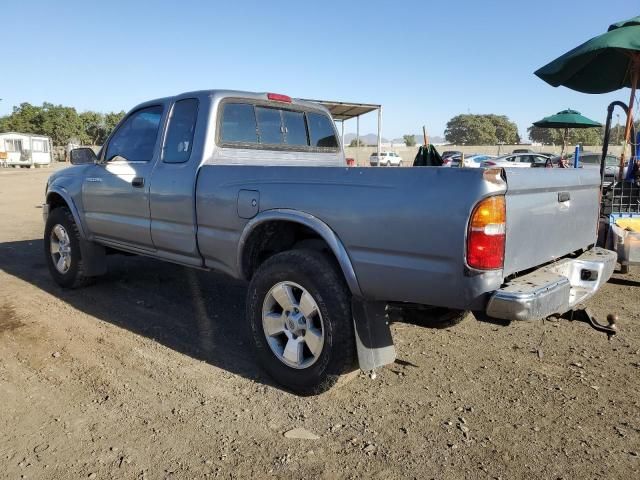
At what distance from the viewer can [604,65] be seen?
7.14 metres

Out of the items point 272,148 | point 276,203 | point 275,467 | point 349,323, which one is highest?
point 272,148

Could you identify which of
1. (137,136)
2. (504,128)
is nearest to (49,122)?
(137,136)

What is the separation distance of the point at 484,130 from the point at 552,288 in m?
104

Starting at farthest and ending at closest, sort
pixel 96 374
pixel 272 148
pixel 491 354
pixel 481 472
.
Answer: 1. pixel 272 148
2. pixel 491 354
3. pixel 96 374
4. pixel 481 472

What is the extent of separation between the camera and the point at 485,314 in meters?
2.56

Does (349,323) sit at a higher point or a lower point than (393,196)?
lower

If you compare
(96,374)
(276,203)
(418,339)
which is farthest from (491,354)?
(96,374)

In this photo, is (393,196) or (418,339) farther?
(418,339)

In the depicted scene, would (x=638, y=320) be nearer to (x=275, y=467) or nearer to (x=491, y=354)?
(x=491, y=354)

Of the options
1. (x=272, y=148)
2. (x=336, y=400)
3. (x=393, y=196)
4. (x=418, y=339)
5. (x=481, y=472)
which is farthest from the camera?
(x=272, y=148)

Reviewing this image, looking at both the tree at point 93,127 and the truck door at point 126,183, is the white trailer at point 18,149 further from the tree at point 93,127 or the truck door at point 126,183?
the truck door at point 126,183

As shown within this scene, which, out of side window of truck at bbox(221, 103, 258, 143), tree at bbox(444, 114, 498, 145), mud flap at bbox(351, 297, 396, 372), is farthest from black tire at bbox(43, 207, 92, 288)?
tree at bbox(444, 114, 498, 145)

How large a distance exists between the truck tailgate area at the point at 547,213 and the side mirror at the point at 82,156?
13.8ft

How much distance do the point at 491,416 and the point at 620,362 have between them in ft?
4.55
